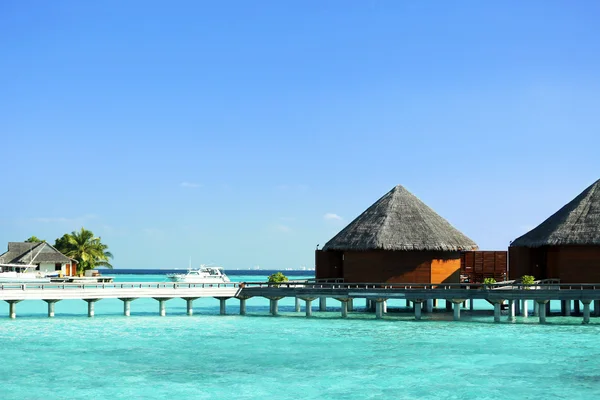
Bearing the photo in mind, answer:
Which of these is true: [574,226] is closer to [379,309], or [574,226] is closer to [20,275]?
[379,309]

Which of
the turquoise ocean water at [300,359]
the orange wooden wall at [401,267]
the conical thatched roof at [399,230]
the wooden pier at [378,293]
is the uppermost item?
the conical thatched roof at [399,230]

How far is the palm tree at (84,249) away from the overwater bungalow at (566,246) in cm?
5084

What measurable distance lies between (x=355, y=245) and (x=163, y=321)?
1091 cm

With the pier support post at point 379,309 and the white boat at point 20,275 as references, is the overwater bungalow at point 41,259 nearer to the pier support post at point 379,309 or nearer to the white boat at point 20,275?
the white boat at point 20,275

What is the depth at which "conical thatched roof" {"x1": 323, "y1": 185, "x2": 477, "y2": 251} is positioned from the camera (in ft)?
140

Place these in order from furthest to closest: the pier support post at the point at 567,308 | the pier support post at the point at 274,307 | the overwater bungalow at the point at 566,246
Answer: the pier support post at the point at 274,307, the pier support post at the point at 567,308, the overwater bungalow at the point at 566,246

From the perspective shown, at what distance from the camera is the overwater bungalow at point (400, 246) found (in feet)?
140

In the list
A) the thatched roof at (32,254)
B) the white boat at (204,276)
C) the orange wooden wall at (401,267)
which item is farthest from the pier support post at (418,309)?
the white boat at (204,276)

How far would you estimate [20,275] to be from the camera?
68.3 meters

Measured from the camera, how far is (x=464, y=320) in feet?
130

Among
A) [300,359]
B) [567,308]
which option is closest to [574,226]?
[567,308]

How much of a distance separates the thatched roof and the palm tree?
171 inches

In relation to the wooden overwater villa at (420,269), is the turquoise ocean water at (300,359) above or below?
below

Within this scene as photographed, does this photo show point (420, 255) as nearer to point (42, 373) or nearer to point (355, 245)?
point (355, 245)
